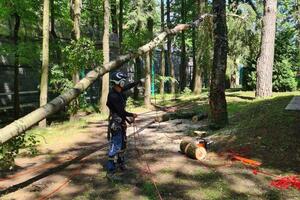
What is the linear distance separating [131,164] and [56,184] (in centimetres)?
197

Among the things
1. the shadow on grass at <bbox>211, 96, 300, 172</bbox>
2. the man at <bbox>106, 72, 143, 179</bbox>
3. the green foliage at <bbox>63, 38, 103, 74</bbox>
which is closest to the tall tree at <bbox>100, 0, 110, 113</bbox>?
the green foliage at <bbox>63, 38, 103, 74</bbox>

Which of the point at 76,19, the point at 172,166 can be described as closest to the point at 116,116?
the point at 172,166

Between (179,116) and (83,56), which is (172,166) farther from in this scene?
(83,56)

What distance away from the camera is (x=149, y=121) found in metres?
16.6

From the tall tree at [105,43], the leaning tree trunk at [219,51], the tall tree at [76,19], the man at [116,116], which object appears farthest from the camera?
the tall tree at [105,43]

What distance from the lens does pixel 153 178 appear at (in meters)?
8.48

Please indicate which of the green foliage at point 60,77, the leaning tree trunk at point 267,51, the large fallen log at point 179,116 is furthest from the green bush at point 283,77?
the green foliage at point 60,77

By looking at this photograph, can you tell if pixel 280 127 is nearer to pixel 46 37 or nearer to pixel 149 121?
pixel 149 121

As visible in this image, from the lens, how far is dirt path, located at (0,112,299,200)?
7531 mm

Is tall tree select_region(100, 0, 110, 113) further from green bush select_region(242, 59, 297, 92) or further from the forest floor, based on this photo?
green bush select_region(242, 59, 297, 92)

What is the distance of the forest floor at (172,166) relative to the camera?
7688mm

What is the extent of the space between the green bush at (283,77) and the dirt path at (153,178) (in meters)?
11.4

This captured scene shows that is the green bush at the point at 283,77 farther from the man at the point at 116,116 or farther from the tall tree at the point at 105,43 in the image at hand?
the man at the point at 116,116

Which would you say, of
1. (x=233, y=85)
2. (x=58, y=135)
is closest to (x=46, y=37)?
(x=58, y=135)
